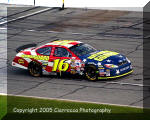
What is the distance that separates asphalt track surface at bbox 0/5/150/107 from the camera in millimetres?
18484

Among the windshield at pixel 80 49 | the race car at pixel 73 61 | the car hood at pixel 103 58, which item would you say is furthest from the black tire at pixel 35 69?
the car hood at pixel 103 58

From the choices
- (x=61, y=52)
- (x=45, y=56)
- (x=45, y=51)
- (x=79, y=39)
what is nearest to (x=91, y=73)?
(x=61, y=52)

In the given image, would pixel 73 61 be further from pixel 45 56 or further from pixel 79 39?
pixel 79 39

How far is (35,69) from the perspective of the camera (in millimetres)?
21203

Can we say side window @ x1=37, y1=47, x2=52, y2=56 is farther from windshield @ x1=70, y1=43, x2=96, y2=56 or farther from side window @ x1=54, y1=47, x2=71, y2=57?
windshield @ x1=70, y1=43, x2=96, y2=56

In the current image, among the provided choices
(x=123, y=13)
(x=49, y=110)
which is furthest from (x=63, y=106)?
(x=123, y=13)

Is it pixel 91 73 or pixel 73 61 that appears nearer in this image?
pixel 91 73

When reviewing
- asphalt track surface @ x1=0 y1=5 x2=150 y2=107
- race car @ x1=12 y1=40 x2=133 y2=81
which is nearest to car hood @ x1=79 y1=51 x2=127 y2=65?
race car @ x1=12 y1=40 x2=133 y2=81

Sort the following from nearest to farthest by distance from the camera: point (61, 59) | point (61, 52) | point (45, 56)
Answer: point (61, 59)
point (61, 52)
point (45, 56)

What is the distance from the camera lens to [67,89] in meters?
19.1

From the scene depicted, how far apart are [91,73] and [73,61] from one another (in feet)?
2.83
